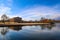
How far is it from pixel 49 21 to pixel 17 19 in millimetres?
7492

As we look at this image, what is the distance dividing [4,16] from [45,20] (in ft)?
29.0

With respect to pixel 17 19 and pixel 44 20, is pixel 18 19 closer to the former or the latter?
pixel 17 19

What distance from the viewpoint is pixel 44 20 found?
69.1ft

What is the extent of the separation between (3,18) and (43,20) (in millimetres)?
8608

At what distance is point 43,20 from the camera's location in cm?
2106

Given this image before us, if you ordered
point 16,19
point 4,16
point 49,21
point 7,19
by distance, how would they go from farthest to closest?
point 16,19
point 49,21
point 7,19
point 4,16

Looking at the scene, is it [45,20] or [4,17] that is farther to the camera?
[45,20]

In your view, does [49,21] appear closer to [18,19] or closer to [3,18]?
[18,19]

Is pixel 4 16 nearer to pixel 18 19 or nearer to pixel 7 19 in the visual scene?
pixel 7 19

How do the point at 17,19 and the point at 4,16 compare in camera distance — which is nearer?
the point at 4,16

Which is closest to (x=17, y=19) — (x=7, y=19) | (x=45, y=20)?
(x=7, y=19)

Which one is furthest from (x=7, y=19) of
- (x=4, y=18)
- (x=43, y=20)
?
(x=43, y=20)

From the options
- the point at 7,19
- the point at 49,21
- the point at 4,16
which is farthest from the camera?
the point at 49,21

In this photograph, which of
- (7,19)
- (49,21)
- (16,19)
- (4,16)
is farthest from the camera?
(16,19)
